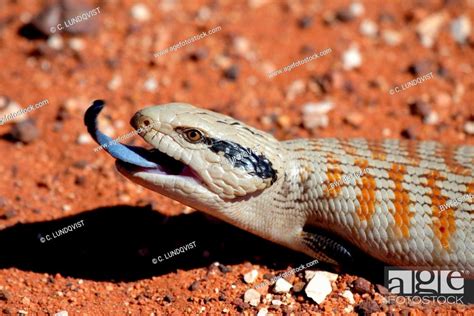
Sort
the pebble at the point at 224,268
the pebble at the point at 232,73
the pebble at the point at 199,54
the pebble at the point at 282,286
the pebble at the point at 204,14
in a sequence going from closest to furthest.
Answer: the pebble at the point at 282,286
the pebble at the point at 224,268
the pebble at the point at 232,73
the pebble at the point at 199,54
the pebble at the point at 204,14

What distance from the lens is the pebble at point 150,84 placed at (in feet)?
31.2

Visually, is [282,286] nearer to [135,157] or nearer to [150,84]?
[135,157]

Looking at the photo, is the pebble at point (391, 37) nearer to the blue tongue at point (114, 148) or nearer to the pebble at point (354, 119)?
the pebble at point (354, 119)

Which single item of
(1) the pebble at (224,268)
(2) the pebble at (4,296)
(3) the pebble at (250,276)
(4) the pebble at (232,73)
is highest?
(4) the pebble at (232,73)

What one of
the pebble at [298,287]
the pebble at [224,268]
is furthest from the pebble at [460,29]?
the pebble at [224,268]

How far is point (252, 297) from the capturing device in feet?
21.3

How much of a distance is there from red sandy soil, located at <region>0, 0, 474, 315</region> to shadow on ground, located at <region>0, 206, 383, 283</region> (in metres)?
0.02

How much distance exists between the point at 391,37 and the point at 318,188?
14.1 feet

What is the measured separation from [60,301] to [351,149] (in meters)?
2.92

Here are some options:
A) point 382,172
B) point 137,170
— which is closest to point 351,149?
point 382,172

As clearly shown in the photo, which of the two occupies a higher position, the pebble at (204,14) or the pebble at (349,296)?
the pebble at (204,14)

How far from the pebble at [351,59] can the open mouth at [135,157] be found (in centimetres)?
407

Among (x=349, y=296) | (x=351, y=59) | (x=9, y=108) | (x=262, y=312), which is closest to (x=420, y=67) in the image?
(x=351, y=59)

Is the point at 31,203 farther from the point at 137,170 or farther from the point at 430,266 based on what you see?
the point at 430,266
